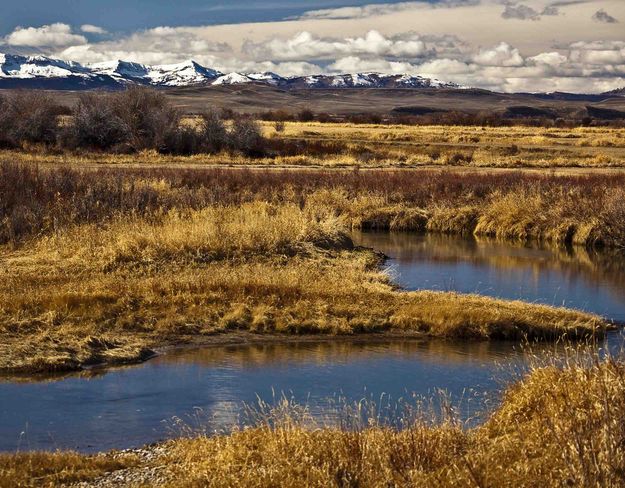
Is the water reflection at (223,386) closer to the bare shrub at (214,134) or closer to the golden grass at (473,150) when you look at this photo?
the golden grass at (473,150)

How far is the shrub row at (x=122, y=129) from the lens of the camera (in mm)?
60344

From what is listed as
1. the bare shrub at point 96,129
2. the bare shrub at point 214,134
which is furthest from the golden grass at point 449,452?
the bare shrub at point 96,129

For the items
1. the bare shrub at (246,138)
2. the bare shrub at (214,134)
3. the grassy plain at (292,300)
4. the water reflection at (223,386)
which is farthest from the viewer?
the bare shrub at (214,134)

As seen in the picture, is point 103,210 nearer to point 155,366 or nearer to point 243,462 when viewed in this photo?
point 155,366

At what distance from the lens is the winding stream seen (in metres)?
12.2

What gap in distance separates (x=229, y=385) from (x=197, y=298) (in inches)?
184

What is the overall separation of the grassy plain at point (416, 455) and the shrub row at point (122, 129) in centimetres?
5111

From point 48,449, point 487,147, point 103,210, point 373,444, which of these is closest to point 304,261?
point 103,210

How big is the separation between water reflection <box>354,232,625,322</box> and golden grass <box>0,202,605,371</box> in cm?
242

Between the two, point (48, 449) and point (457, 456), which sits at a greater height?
point (457, 456)

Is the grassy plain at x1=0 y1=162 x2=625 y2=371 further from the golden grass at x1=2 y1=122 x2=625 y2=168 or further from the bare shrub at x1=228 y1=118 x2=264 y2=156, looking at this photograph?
the bare shrub at x1=228 y1=118 x2=264 y2=156

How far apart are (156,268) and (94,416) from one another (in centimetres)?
893

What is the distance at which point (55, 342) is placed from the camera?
16016mm

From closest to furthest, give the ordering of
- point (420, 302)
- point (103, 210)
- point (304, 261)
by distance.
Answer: point (420, 302), point (304, 261), point (103, 210)
